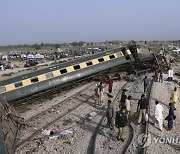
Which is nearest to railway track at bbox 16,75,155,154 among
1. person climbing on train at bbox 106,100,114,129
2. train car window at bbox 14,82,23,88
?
person climbing on train at bbox 106,100,114,129

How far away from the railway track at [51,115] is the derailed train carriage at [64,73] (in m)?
1.87

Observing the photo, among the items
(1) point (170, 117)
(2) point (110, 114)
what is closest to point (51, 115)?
(2) point (110, 114)

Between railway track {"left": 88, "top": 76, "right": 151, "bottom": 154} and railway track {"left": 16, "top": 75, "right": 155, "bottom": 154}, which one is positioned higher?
railway track {"left": 88, "top": 76, "right": 151, "bottom": 154}

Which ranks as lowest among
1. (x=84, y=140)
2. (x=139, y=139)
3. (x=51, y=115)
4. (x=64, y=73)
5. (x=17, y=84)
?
(x=51, y=115)

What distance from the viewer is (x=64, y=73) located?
2373 cm

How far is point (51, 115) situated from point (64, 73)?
5809mm

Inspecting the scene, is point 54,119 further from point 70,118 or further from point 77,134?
point 77,134

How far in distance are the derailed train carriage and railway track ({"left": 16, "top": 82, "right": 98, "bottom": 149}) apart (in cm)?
187

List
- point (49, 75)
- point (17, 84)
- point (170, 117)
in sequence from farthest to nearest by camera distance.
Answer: point (49, 75) < point (17, 84) < point (170, 117)

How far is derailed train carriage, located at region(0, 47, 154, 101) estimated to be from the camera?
819 inches

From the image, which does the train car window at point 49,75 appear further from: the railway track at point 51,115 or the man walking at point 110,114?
the man walking at point 110,114

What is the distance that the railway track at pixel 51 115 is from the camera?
15146mm

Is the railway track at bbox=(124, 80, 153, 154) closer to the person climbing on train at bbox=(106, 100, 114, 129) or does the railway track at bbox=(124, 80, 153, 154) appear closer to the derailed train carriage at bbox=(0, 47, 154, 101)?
the person climbing on train at bbox=(106, 100, 114, 129)

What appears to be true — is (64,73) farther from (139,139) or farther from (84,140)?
(139,139)
